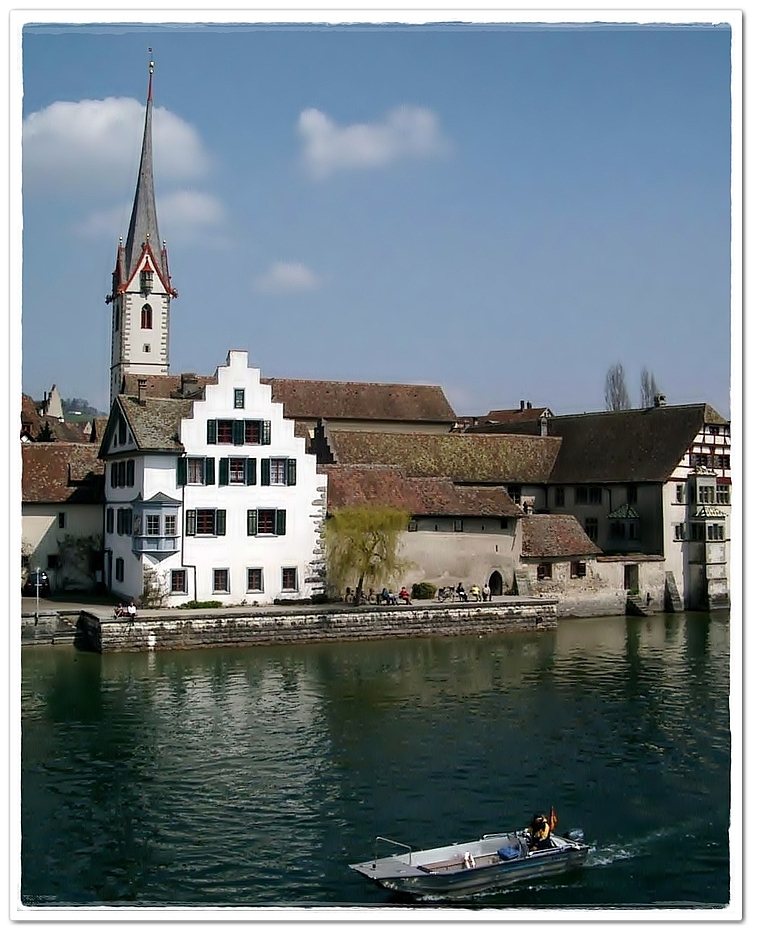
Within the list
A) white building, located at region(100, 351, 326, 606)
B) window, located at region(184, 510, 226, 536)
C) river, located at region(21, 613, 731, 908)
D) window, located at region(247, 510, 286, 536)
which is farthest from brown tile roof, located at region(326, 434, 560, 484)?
river, located at region(21, 613, 731, 908)

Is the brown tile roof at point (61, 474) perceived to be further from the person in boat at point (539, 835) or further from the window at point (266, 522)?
the person in boat at point (539, 835)

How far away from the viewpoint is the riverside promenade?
40312 millimetres

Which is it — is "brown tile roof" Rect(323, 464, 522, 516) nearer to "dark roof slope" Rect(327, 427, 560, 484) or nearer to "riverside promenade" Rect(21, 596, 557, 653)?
"riverside promenade" Rect(21, 596, 557, 653)

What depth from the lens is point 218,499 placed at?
Result: 151ft

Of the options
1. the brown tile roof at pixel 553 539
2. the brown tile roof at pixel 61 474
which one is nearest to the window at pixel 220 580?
the brown tile roof at pixel 61 474

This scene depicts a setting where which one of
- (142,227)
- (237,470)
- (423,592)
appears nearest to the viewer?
(237,470)

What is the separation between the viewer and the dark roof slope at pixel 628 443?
58000mm

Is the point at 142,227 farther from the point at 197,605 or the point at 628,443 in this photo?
the point at 197,605

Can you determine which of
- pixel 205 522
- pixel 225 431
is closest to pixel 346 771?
pixel 205 522

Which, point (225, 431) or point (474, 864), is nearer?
point (474, 864)

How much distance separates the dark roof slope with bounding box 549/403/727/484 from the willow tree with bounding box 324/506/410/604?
16.1m

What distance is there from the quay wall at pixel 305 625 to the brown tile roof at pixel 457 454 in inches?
528

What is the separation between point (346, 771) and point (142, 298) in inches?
2929

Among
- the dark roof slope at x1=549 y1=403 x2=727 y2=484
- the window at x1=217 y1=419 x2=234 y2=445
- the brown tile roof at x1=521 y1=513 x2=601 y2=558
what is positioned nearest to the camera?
the window at x1=217 y1=419 x2=234 y2=445
